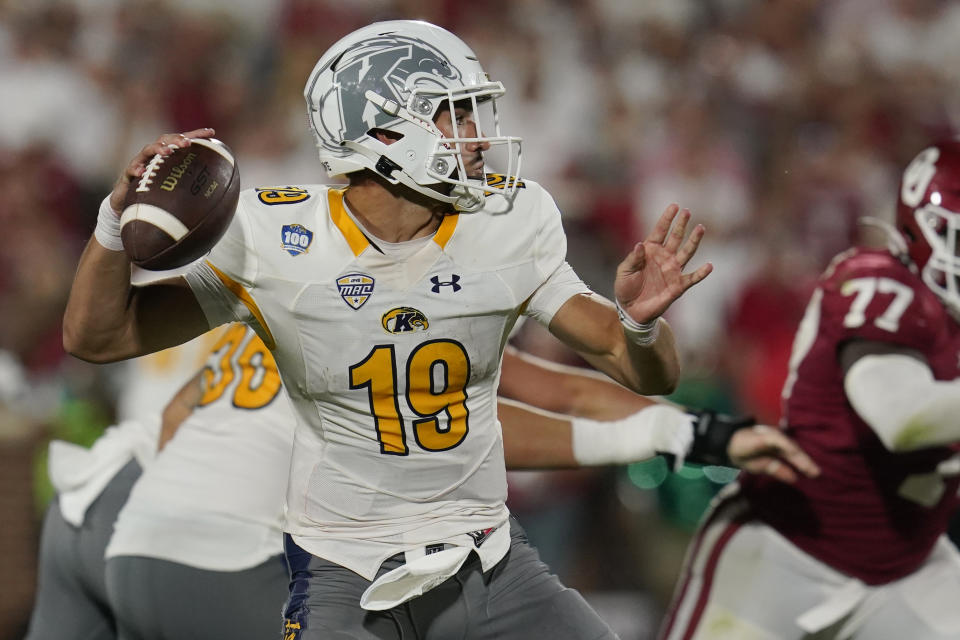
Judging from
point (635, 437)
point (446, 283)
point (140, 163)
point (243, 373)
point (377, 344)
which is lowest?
point (635, 437)


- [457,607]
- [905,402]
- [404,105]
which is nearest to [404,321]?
[404,105]

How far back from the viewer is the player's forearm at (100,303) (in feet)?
7.90

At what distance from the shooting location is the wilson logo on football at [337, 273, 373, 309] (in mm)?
2441

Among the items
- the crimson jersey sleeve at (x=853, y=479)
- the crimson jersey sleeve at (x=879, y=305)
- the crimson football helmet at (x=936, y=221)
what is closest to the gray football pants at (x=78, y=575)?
the crimson jersey sleeve at (x=853, y=479)

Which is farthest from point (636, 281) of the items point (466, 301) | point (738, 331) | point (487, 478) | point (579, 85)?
point (579, 85)

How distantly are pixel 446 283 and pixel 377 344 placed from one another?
0.18m

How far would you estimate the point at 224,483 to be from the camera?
3020 millimetres

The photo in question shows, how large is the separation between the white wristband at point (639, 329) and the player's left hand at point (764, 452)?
1.81 ft

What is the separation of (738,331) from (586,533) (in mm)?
1309

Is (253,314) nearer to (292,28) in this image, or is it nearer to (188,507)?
(188,507)

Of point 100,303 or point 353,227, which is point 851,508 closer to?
point 353,227

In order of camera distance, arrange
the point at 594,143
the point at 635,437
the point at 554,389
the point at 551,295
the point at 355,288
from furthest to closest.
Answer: the point at 594,143 < the point at 554,389 < the point at 635,437 < the point at 551,295 < the point at 355,288

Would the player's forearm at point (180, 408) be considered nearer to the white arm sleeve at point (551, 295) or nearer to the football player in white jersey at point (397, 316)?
the football player in white jersey at point (397, 316)

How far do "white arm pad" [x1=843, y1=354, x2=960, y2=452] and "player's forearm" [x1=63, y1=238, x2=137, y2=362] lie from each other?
5.91 feet
